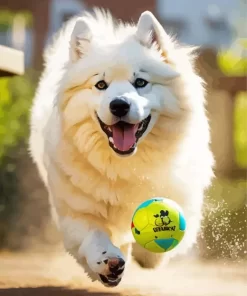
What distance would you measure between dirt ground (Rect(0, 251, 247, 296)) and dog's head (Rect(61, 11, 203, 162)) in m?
0.55

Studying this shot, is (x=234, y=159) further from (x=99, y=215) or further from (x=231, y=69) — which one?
(x=99, y=215)

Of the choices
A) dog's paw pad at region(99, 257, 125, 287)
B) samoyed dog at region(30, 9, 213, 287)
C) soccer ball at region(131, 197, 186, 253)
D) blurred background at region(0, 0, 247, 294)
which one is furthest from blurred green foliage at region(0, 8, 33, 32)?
dog's paw pad at region(99, 257, 125, 287)

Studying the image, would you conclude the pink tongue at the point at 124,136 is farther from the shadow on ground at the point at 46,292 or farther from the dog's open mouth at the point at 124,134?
the shadow on ground at the point at 46,292

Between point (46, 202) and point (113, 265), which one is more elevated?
point (46, 202)

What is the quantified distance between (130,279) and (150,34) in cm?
99

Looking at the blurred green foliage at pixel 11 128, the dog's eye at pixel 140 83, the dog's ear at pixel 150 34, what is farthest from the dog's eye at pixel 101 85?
the blurred green foliage at pixel 11 128

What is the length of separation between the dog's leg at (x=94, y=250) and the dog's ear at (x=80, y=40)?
2.06 ft

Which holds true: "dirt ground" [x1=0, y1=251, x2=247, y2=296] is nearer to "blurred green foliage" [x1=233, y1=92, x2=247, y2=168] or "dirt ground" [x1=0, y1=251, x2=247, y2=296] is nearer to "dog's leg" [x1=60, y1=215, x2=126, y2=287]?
"dog's leg" [x1=60, y1=215, x2=126, y2=287]

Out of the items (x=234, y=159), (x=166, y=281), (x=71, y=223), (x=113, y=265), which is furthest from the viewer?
(x=234, y=159)

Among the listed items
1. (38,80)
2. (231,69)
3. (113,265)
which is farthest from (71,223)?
(231,69)

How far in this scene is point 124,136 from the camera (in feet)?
7.19

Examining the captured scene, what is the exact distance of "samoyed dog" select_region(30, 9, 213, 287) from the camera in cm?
219

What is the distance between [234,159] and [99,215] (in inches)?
30.9

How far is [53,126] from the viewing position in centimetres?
238
